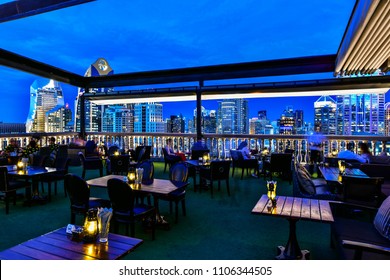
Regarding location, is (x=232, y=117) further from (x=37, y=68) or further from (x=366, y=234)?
(x=366, y=234)

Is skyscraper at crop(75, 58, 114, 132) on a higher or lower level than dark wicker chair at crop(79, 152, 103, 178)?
higher

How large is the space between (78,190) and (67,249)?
73.1 inches

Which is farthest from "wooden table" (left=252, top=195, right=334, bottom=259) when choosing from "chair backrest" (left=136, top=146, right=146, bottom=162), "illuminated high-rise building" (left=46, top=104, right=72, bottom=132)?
"illuminated high-rise building" (left=46, top=104, right=72, bottom=132)

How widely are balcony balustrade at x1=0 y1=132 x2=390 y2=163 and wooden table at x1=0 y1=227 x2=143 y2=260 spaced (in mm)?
7247

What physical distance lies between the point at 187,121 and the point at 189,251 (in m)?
7.84

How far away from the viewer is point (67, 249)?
1808mm

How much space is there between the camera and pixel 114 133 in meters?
11.4

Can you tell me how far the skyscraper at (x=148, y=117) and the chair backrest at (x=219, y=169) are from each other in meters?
5.68

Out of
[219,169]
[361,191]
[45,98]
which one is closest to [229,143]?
[219,169]

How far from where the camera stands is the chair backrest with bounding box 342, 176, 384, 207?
370 cm

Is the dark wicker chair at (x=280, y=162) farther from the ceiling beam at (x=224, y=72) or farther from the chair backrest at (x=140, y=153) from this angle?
the chair backrest at (x=140, y=153)

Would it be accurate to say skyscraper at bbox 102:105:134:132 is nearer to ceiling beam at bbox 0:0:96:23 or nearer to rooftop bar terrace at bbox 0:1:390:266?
rooftop bar terrace at bbox 0:1:390:266

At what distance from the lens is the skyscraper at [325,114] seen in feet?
→ 29.0
